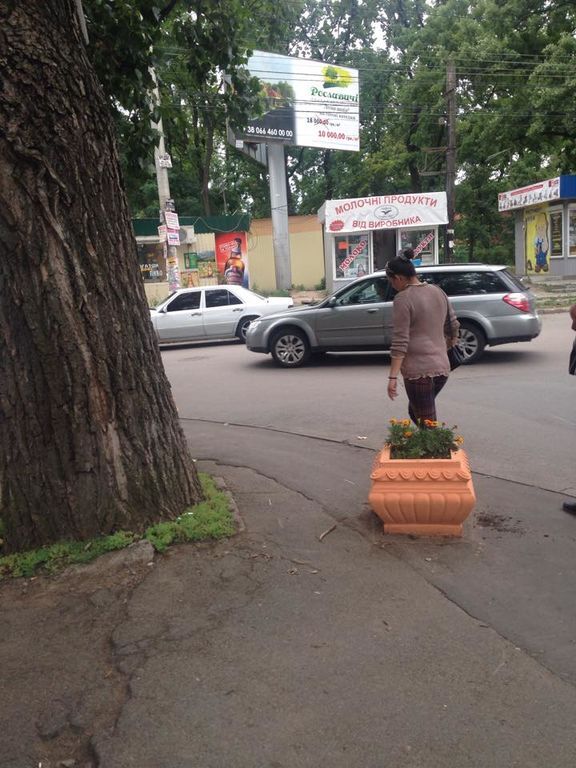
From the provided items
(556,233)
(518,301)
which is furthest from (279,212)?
(518,301)

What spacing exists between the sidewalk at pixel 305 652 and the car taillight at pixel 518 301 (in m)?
6.62

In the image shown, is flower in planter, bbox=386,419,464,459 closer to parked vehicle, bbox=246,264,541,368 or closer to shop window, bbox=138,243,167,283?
parked vehicle, bbox=246,264,541,368

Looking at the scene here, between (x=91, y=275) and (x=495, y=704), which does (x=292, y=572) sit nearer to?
(x=495, y=704)

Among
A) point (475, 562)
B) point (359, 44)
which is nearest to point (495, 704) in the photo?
point (475, 562)

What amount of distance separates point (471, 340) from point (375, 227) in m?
12.8

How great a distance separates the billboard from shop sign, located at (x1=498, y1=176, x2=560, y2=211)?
7066 millimetres

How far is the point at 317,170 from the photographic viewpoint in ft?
145

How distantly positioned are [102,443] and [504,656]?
2.52m

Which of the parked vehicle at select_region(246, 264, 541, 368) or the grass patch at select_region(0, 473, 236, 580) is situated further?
the parked vehicle at select_region(246, 264, 541, 368)

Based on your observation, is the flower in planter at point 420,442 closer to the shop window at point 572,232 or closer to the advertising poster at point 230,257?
the shop window at point 572,232

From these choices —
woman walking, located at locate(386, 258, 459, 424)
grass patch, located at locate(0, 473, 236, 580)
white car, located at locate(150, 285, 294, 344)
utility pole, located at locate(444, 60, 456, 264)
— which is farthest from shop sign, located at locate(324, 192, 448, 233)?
grass patch, located at locate(0, 473, 236, 580)

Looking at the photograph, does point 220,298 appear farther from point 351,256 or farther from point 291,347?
point 351,256

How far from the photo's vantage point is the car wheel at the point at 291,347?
11734 mm

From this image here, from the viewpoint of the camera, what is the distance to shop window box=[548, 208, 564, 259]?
25188 mm
